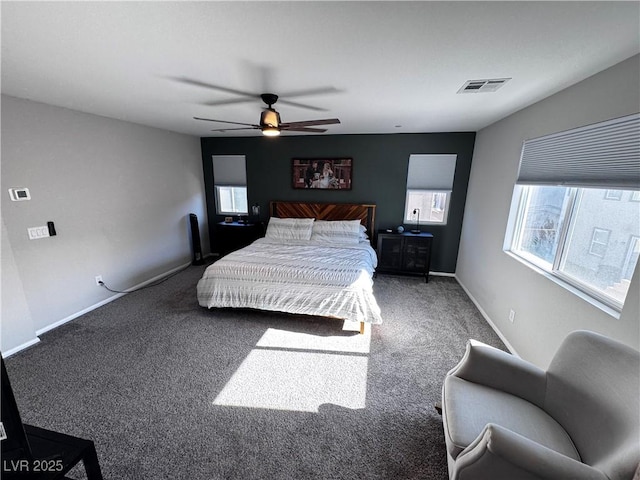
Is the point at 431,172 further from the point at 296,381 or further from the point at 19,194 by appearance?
the point at 19,194

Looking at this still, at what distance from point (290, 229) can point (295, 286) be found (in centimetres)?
158

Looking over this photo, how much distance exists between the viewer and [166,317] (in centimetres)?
306

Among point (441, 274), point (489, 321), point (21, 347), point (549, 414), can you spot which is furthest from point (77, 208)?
point (441, 274)

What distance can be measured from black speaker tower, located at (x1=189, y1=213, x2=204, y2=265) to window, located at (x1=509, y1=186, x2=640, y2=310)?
16.0 feet

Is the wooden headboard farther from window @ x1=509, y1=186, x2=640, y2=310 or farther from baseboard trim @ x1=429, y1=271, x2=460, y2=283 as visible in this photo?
window @ x1=509, y1=186, x2=640, y2=310

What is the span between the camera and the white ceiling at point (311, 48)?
47.2 inches

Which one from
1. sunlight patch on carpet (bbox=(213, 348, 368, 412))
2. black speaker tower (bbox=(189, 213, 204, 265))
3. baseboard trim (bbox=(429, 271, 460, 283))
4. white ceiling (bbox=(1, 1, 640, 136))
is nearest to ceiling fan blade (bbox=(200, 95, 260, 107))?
white ceiling (bbox=(1, 1, 640, 136))

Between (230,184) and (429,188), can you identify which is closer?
(429,188)

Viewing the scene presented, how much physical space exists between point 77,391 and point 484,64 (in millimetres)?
3775

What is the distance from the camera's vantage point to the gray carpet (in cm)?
153

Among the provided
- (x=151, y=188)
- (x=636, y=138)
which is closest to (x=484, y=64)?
(x=636, y=138)

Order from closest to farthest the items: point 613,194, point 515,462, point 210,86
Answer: point 515,462
point 613,194
point 210,86

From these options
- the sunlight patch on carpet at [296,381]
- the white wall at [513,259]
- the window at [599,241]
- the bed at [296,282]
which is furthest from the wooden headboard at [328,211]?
the window at [599,241]

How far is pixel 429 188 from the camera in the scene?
14.2ft
